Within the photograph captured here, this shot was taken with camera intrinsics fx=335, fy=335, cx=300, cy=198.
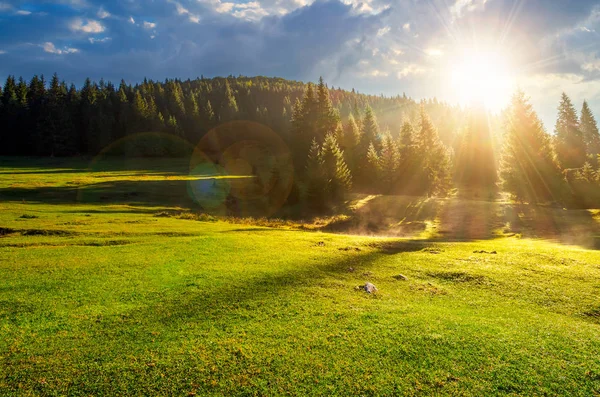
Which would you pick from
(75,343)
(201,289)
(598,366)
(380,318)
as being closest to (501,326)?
(598,366)

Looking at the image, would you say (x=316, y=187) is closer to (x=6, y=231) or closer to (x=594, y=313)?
(x=6, y=231)

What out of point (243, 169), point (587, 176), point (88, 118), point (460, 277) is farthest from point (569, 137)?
point (88, 118)

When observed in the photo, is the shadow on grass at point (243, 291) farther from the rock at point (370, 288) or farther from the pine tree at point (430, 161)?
the pine tree at point (430, 161)

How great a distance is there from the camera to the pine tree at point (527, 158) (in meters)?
45.7

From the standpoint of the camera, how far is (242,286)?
433 inches

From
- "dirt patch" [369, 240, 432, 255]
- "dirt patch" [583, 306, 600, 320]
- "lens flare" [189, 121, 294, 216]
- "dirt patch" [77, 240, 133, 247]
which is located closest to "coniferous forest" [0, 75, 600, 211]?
"lens flare" [189, 121, 294, 216]

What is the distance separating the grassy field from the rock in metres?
0.33

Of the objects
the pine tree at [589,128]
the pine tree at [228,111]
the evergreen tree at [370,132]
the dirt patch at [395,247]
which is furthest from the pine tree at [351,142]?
the pine tree at [228,111]

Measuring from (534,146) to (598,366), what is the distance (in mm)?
49529

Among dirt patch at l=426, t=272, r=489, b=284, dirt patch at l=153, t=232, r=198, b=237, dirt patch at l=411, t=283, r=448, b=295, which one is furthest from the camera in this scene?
dirt patch at l=153, t=232, r=198, b=237

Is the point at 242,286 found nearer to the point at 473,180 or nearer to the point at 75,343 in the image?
the point at 75,343

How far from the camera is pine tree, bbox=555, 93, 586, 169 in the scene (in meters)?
77.2

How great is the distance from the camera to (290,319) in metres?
8.77

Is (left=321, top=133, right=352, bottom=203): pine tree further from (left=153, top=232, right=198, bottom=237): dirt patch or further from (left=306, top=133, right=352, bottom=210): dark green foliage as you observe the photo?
(left=153, top=232, right=198, bottom=237): dirt patch
